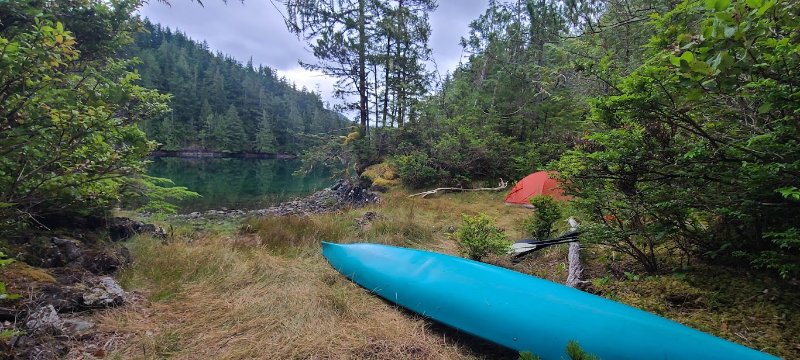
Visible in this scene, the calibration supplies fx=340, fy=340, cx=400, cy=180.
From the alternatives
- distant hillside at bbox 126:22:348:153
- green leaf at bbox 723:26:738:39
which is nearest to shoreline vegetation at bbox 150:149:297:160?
distant hillside at bbox 126:22:348:153

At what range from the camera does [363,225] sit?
590 cm

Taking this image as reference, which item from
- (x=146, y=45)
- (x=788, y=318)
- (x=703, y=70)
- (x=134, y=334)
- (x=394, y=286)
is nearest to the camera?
(x=703, y=70)

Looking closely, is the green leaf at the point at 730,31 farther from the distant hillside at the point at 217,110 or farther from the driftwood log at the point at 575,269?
the distant hillside at the point at 217,110

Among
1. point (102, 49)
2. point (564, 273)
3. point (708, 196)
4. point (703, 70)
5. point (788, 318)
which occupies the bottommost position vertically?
point (564, 273)

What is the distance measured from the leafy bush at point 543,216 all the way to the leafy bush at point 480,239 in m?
0.81

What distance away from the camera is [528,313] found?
223cm

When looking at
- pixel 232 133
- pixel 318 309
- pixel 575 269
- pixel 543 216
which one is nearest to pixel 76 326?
pixel 318 309

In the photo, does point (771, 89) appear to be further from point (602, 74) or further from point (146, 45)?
point (146, 45)

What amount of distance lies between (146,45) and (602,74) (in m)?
86.9

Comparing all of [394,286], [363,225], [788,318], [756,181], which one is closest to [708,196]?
[756,181]

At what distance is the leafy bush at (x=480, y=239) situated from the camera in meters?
3.87

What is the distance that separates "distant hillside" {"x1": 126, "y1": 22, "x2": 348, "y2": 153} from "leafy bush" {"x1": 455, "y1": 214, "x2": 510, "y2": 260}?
134 feet

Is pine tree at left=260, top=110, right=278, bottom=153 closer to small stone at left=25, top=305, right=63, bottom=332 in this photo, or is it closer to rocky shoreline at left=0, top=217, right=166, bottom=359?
rocky shoreline at left=0, top=217, right=166, bottom=359

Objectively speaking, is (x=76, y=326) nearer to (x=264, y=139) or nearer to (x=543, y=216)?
(x=543, y=216)
